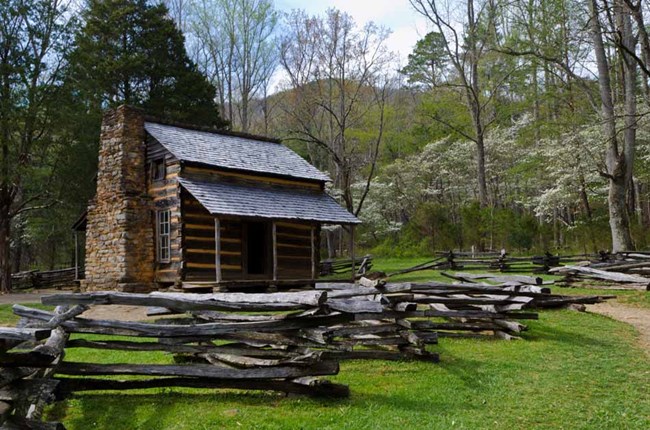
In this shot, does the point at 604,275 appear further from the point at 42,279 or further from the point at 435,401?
the point at 42,279

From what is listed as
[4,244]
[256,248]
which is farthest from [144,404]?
[4,244]

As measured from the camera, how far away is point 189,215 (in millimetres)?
16609

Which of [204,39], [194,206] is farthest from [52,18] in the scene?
[204,39]

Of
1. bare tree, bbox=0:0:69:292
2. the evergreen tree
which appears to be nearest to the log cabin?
bare tree, bbox=0:0:69:292

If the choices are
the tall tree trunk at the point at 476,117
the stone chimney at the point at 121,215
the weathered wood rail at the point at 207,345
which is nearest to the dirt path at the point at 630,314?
the weathered wood rail at the point at 207,345

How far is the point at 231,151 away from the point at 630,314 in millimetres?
13312

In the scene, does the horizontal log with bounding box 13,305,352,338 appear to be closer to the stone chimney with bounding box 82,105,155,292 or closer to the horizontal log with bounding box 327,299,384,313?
the horizontal log with bounding box 327,299,384,313

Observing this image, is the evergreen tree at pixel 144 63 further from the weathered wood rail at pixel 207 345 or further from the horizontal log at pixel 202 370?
the horizontal log at pixel 202 370

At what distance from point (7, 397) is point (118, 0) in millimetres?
30025

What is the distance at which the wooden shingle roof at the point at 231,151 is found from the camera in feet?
56.5

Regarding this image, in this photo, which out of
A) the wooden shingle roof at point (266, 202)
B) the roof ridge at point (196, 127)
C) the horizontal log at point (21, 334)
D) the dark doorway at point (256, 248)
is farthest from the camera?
the dark doorway at point (256, 248)

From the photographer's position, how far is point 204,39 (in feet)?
119

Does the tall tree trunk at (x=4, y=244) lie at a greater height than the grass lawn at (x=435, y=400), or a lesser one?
greater

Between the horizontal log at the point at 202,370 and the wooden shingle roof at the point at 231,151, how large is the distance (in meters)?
11.1
